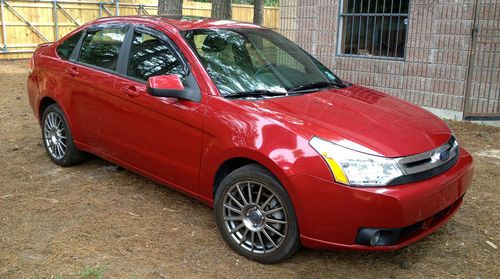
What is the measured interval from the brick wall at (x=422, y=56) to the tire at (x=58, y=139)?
5.64 m

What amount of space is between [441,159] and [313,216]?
102 cm

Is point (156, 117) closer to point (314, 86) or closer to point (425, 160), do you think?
point (314, 86)

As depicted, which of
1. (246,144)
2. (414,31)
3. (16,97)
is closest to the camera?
(246,144)

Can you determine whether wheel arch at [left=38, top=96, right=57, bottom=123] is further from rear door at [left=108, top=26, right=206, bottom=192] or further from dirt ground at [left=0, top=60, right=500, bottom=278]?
rear door at [left=108, top=26, right=206, bottom=192]

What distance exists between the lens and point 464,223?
4148mm

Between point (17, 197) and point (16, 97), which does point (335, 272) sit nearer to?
point (17, 197)

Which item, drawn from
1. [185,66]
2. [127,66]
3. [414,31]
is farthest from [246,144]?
[414,31]

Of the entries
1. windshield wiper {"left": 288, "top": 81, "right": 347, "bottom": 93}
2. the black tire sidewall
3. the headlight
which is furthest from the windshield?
the black tire sidewall

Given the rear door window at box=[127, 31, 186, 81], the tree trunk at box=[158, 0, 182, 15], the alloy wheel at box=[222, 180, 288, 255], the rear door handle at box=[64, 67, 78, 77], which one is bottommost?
the alloy wheel at box=[222, 180, 288, 255]

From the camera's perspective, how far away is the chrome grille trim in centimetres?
304

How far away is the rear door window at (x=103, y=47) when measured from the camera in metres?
4.61

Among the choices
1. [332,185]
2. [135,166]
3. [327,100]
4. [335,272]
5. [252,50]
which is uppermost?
[252,50]

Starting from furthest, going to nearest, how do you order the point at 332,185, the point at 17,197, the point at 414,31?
the point at 414,31 → the point at 17,197 → the point at 332,185

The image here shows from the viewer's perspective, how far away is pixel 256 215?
3398mm
